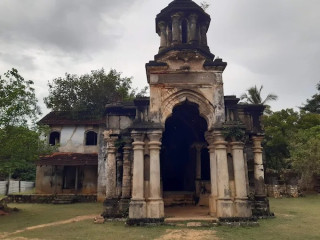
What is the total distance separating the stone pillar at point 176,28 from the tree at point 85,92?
44.6 feet

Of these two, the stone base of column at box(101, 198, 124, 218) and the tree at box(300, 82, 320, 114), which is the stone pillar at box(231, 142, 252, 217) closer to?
the stone base of column at box(101, 198, 124, 218)

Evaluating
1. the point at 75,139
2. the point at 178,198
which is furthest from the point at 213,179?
the point at 75,139

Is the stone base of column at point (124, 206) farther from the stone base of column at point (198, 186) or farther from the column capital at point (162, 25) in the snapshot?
the column capital at point (162, 25)

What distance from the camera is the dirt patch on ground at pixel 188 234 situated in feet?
23.5

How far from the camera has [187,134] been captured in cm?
1498

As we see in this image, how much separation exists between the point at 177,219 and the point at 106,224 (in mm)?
2325

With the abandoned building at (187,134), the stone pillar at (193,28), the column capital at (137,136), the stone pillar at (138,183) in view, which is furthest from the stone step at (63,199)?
the stone pillar at (193,28)

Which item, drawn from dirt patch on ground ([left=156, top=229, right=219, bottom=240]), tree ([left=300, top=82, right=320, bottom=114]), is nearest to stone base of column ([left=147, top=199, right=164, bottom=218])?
dirt patch on ground ([left=156, top=229, right=219, bottom=240])

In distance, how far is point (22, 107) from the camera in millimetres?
12570

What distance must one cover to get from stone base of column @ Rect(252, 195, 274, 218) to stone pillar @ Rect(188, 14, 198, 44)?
6.61 m

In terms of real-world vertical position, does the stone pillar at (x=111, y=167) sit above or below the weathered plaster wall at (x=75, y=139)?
below

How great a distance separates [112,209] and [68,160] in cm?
1177

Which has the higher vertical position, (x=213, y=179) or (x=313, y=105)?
(x=313, y=105)

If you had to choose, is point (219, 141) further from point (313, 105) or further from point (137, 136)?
point (313, 105)
